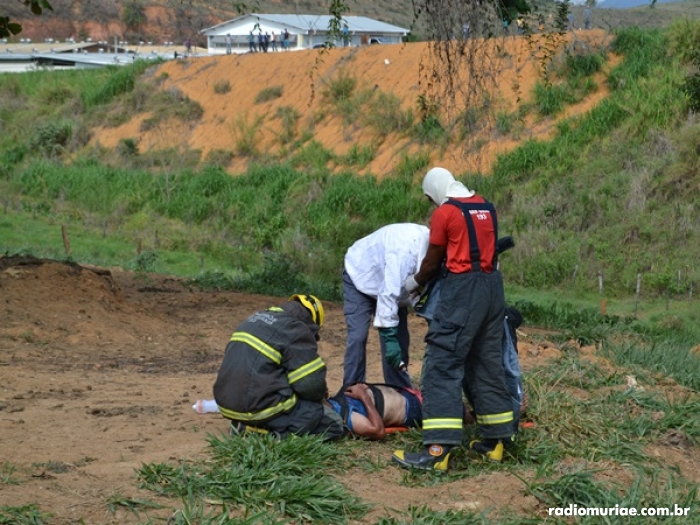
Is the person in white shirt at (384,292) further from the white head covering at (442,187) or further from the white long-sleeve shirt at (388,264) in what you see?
the white head covering at (442,187)

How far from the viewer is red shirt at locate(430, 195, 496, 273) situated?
18.4 feet

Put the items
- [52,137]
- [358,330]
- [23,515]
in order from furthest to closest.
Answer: [52,137], [358,330], [23,515]

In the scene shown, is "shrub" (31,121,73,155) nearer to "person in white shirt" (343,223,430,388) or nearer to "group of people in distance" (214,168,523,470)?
"person in white shirt" (343,223,430,388)

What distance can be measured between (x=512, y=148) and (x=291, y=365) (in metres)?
19.2

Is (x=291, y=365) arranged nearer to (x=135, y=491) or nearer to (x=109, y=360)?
(x=135, y=491)

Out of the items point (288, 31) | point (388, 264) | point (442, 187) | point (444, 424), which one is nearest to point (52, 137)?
point (288, 31)

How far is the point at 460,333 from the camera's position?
5625 millimetres

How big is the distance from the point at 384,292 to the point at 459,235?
0.89m

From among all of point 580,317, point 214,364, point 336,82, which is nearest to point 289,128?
point 336,82

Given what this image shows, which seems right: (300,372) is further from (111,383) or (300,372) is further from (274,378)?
(111,383)

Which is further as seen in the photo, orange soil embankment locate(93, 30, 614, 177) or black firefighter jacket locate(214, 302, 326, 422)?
orange soil embankment locate(93, 30, 614, 177)

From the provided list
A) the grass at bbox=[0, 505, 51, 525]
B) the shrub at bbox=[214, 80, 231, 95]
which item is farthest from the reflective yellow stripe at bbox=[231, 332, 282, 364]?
the shrub at bbox=[214, 80, 231, 95]

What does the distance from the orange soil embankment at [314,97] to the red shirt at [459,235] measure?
17765 mm

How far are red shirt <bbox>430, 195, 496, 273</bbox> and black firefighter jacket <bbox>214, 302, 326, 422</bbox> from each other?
95 cm
